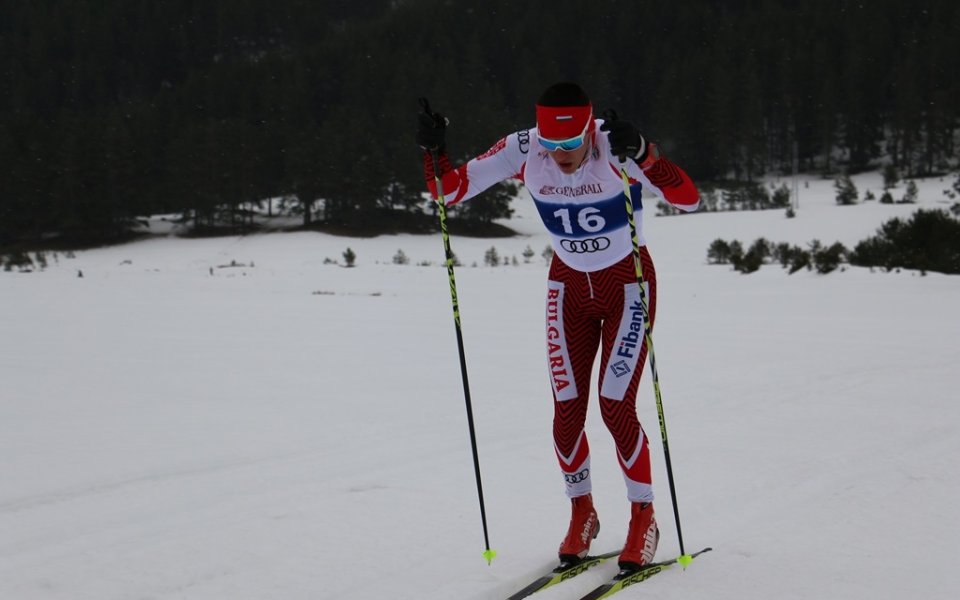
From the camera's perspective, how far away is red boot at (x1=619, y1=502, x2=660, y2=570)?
12.7 feet

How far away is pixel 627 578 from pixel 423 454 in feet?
8.18

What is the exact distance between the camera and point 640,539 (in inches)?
155

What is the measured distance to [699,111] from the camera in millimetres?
55750

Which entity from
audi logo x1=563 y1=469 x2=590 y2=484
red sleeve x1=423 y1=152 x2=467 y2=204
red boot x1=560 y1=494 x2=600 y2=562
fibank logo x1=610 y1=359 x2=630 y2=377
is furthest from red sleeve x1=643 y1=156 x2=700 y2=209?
red boot x1=560 y1=494 x2=600 y2=562

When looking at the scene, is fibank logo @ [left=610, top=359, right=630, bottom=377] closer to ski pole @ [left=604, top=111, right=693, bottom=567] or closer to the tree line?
ski pole @ [left=604, top=111, right=693, bottom=567]

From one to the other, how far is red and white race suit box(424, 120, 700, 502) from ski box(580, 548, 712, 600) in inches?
12.8

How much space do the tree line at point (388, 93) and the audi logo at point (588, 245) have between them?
3322 cm

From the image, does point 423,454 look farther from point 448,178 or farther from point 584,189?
point 584,189

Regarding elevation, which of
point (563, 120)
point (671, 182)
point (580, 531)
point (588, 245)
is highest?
point (563, 120)

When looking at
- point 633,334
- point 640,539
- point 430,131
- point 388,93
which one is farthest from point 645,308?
point 388,93

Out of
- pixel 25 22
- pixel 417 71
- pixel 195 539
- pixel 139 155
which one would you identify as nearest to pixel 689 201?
pixel 195 539

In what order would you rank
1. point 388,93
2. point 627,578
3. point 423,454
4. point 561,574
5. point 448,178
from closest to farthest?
point 627,578
point 561,574
point 448,178
point 423,454
point 388,93

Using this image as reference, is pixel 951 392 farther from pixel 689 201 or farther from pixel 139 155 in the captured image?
pixel 139 155

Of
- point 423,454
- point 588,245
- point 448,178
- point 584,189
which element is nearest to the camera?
point 584,189
